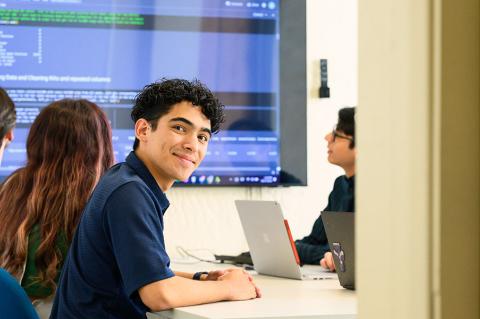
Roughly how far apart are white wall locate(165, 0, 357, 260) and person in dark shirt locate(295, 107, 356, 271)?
89 centimetres

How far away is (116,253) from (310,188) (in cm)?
273

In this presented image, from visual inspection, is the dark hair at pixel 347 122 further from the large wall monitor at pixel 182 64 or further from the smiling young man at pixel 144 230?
the smiling young man at pixel 144 230

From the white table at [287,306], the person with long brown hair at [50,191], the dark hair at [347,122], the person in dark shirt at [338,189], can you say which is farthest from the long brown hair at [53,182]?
the dark hair at [347,122]

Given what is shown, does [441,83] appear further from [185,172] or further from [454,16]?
[185,172]

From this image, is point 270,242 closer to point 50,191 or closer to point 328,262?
point 328,262

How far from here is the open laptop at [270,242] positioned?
282 centimetres

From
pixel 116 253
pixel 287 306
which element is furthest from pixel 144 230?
pixel 287 306

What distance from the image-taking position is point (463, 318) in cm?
56

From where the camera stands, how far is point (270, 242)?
2.92 meters

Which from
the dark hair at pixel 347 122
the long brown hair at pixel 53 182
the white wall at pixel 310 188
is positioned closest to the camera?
the long brown hair at pixel 53 182

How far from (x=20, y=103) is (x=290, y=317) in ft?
9.58

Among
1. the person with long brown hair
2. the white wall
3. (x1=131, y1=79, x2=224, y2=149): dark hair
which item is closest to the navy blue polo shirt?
(x1=131, y1=79, x2=224, y2=149): dark hair

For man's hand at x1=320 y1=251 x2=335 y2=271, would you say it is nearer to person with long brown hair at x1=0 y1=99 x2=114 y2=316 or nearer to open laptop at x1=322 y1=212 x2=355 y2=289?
open laptop at x1=322 y1=212 x2=355 y2=289

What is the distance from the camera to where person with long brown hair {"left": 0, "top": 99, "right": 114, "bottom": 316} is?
2.70 meters
